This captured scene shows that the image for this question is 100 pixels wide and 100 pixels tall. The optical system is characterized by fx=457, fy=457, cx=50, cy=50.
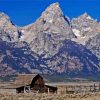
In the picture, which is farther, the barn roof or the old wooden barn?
the barn roof

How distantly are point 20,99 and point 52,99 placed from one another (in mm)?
5160

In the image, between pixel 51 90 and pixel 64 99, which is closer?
pixel 64 99

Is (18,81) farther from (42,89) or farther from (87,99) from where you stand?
(87,99)

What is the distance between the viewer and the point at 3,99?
232 ft

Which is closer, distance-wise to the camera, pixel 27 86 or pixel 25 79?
pixel 27 86

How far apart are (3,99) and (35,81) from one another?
40666mm

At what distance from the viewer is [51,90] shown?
111 meters

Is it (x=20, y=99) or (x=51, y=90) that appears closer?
(x=20, y=99)

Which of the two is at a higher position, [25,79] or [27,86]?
[25,79]

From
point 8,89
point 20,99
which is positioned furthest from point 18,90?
point 20,99

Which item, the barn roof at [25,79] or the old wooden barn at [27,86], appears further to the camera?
the barn roof at [25,79]

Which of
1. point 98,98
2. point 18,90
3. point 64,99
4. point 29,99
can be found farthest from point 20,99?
point 18,90

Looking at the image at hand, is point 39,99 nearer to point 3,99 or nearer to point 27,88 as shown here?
point 3,99

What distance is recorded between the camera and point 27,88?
107812 millimetres
